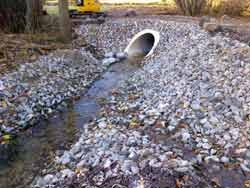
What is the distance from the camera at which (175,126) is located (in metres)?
5.04

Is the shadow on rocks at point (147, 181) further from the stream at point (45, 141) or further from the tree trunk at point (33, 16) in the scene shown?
the tree trunk at point (33, 16)

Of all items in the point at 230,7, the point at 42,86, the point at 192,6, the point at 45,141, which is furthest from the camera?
the point at 192,6

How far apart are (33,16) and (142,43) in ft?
13.4

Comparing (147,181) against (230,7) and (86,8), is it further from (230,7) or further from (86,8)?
(230,7)

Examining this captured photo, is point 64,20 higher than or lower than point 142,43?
higher

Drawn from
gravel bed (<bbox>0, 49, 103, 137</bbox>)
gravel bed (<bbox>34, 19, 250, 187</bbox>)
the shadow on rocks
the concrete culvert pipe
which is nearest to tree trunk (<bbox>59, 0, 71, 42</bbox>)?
gravel bed (<bbox>0, 49, 103, 137</bbox>)

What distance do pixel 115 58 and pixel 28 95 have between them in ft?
14.2

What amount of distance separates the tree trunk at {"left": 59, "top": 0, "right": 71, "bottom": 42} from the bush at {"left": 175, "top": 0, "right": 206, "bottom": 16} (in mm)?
6153

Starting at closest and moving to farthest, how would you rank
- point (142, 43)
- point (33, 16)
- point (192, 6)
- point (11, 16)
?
point (33, 16) < point (11, 16) < point (142, 43) < point (192, 6)

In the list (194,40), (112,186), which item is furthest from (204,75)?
(112,186)

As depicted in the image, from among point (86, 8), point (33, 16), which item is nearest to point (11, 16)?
point (33, 16)

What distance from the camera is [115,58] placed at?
33.4 ft

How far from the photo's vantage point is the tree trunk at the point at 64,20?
10.1m

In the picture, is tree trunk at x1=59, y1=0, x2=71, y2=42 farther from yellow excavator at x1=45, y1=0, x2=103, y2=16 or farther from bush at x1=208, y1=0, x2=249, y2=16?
bush at x1=208, y1=0, x2=249, y2=16
